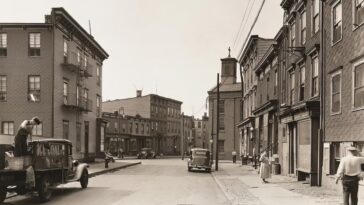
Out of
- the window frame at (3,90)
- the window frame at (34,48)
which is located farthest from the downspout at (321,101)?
the window frame at (3,90)

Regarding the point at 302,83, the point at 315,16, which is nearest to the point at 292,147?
the point at 302,83

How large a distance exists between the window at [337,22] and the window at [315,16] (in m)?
2.35

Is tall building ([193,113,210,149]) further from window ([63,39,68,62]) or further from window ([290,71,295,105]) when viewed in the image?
window ([290,71,295,105])

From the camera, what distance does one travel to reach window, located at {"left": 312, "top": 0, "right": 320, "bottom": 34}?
21.8 m

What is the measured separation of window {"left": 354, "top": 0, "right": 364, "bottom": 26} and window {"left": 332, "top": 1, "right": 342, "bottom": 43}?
1753 mm

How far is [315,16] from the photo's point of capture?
2223 centimetres

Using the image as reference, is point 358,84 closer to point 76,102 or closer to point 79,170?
point 79,170

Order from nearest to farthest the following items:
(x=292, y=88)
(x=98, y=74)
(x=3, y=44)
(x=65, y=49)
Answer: (x=292, y=88), (x=3, y=44), (x=65, y=49), (x=98, y=74)

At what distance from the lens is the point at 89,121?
45625mm

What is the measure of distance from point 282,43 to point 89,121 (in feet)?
73.3

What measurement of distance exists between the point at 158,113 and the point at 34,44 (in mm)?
64977

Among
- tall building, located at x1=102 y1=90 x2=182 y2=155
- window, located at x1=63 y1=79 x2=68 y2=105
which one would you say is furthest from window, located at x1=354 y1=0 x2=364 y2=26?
tall building, located at x1=102 y1=90 x2=182 y2=155

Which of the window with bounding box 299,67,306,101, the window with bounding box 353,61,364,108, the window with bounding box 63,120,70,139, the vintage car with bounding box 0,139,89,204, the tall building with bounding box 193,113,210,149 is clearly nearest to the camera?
the vintage car with bounding box 0,139,89,204

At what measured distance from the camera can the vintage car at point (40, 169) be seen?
1439cm
